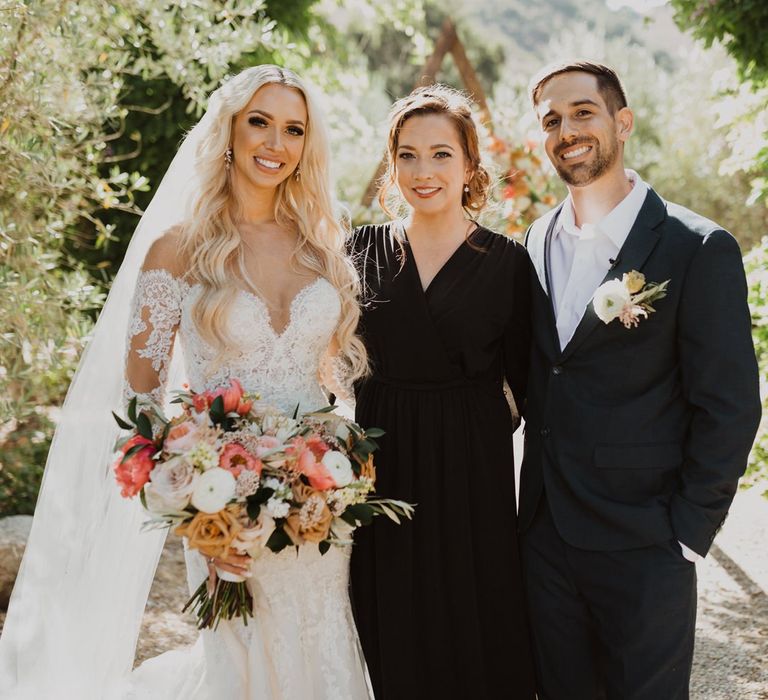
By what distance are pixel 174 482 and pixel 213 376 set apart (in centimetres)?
63

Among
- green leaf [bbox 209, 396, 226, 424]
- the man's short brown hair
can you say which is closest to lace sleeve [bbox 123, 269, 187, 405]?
green leaf [bbox 209, 396, 226, 424]

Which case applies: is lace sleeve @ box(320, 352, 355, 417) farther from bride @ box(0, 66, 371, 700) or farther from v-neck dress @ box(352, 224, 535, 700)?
v-neck dress @ box(352, 224, 535, 700)

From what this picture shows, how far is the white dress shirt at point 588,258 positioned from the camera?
3.13 metres

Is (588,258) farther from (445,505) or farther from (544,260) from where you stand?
(445,505)

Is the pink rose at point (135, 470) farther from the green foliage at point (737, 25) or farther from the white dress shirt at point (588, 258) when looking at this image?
the green foliage at point (737, 25)

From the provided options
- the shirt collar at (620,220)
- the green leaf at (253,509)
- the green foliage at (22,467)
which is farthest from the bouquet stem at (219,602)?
the green foliage at (22,467)

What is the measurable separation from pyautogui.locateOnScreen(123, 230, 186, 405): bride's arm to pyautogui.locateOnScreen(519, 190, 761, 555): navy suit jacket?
4.21 ft

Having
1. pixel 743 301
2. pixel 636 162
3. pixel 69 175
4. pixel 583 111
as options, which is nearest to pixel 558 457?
pixel 743 301

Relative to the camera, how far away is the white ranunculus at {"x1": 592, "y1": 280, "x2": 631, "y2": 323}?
286 cm

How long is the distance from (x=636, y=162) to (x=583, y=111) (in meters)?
15.2

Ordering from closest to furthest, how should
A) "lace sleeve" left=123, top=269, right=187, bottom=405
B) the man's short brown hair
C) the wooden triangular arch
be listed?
1. "lace sleeve" left=123, top=269, right=187, bottom=405
2. the man's short brown hair
3. the wooden triangular arch

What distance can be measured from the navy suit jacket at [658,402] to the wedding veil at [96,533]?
1468 millimetres

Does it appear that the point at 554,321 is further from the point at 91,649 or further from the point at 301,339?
the point at 91,649

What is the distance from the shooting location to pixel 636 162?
691 inches
